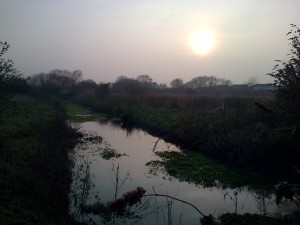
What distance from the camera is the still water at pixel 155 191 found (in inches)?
475

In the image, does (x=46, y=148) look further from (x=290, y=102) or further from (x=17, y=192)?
(x=290, y=102)

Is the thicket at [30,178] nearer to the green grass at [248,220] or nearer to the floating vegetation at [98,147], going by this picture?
the floating vegetation at [98,147]

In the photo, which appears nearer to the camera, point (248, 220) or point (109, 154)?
point (248, 220)

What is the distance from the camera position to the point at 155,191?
15.4 metres

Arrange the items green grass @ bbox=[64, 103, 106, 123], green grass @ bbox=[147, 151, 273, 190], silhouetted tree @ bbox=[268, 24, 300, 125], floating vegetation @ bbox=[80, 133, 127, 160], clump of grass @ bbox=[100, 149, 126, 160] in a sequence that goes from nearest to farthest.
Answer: silhouetted tree @ bbox=[268, 24, 300, 125], green grass @ bbox=[147, 151, 273, 190], clump of grass @ bbox=[100, 149, 126, 160], floating vegetation @ bbox=[80, 133, 127, 160], green grass @ bbox=[64, 103, 106, 123]

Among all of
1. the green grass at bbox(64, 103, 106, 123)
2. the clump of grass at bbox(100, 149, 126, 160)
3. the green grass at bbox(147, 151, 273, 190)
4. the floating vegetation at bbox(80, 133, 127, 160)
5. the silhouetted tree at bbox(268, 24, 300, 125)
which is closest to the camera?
the silhouetted tree at bbox(268, 24, 300, 125)

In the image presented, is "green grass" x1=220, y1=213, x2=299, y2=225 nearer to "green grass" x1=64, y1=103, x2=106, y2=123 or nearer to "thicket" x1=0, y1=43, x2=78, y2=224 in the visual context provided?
"thicket" x1=0, y1=43, x2=78, y2=224

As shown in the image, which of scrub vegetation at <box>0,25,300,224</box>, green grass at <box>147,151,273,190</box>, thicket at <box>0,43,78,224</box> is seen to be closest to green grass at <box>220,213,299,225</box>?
scrub vegetation at <box>0,25,300,224</box>

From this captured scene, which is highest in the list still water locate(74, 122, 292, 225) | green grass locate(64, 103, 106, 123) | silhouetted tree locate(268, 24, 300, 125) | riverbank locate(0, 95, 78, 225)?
silhouetted tree locate(268, 24, 300, 125)

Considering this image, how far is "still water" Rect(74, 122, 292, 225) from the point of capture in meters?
12.1

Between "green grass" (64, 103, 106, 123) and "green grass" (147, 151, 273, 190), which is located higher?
"green grass" (64, 103, 106, 123)

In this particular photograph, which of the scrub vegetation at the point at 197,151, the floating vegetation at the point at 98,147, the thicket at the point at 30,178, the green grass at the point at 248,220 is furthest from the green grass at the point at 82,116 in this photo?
the green grass at the point at 248,220

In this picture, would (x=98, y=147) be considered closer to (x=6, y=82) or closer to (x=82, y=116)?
(x=6, y=82)

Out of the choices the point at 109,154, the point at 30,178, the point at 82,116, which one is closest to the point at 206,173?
the point at 109,154
